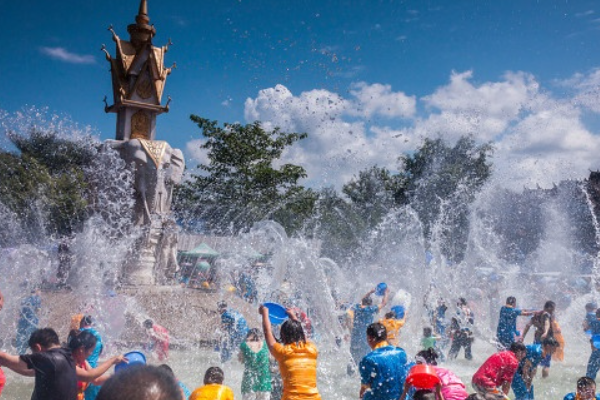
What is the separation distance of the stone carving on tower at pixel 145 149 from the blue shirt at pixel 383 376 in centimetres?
977

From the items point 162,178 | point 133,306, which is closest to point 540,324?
point 133,306

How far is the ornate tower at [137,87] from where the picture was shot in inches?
598

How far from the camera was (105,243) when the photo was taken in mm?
13625

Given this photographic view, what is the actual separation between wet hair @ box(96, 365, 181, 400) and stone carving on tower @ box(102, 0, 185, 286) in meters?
12.1

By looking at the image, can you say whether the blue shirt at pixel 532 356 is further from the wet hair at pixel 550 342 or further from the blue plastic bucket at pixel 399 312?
the blue plastic bucket at pixel 399 312

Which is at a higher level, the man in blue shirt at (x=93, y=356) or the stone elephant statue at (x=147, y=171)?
the stone elephant statue at (x=147, y=171)

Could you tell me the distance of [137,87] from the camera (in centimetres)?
1527

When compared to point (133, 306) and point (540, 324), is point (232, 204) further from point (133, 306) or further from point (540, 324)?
point (540, 324)

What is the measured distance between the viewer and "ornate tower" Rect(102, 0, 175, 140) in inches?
598

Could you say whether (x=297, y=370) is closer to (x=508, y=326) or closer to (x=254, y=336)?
(x=254, y=336)

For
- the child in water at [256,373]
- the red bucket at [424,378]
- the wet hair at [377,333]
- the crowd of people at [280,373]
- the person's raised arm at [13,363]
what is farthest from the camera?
the child in water at [256,373]

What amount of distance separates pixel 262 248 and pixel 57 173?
919 inches

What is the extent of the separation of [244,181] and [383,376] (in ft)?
78.8

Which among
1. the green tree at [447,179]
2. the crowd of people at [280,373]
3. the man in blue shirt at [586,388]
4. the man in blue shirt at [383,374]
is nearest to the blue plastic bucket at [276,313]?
the crowd of people at [280,373]
